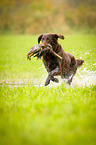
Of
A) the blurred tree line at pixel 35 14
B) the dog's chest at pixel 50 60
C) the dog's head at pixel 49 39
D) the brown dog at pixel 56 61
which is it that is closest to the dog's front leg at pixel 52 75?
the brown dog at pixel 56 61

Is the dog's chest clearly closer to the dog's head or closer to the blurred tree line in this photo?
the dog's head

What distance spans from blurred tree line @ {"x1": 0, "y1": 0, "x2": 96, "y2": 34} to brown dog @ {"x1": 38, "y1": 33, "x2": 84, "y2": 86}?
15.8 m

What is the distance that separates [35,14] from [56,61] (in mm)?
22162

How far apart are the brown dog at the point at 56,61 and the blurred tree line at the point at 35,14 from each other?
1581 centimetres

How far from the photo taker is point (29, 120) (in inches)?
55.2

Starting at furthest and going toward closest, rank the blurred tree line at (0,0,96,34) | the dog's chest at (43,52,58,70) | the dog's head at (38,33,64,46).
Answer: the blurred tree line at (0,0,96,34), the dog's chest at (43,52,58,70), the dog's head at (38,33,64,46)

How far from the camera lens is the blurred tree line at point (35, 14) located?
66.4 ft

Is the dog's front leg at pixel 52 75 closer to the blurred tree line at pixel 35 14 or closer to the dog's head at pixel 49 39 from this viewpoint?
the dog's head at pixel 49 39

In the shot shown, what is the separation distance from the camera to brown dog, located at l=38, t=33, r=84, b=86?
9.84 ft

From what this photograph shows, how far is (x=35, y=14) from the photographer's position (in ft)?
76.9

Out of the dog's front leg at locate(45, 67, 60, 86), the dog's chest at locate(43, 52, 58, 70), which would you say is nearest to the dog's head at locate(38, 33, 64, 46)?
the dog's chest at locate(43, 52, 58, 70)

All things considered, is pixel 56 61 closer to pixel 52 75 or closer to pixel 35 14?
pixel 52 75

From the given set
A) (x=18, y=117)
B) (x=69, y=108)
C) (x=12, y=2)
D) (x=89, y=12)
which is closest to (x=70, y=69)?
(x=69, y=108)

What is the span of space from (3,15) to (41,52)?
78.5 ft
